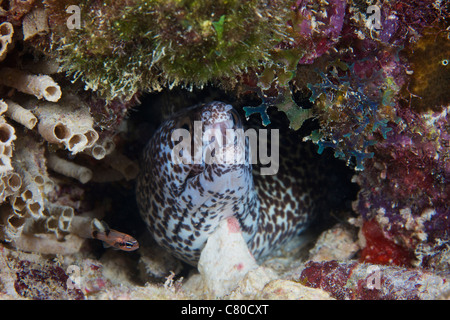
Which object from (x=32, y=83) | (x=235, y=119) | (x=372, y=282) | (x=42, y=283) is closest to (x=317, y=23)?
(x=235, y=119)

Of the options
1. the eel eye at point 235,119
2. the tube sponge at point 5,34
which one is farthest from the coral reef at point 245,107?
the eel eye at point 235,119

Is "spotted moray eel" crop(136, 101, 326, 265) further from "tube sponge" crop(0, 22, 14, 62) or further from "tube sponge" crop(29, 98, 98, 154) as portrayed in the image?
"tube sponge" crop(0, 22, 14, 62)

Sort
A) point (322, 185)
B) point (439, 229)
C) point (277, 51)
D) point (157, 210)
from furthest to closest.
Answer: point (322, 185)
point (157, 210)
point (439, 229)
point (277, 51)

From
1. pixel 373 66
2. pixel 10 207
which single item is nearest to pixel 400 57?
pixel 373 66

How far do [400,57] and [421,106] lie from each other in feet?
1.31

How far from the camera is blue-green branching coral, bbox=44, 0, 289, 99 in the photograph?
1.84 meters

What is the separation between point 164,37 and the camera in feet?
6.33

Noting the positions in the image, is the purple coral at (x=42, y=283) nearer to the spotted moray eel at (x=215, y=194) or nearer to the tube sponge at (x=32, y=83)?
the spotted moray eel at (x=215, y=194)

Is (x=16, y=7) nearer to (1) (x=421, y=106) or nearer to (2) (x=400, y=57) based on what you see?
(2) (x=400, y=57)

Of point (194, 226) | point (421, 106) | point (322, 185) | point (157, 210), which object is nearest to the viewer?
point (421, 106)

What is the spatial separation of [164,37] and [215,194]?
1.39 m

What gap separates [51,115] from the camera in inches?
100

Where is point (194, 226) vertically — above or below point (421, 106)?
below

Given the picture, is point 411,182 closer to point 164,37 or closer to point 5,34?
point 164,37
